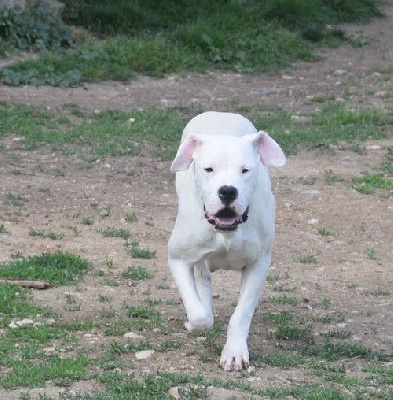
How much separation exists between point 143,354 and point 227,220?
842 millimetres

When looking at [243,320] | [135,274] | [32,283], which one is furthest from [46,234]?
[243,320]

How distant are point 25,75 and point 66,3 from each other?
247cm

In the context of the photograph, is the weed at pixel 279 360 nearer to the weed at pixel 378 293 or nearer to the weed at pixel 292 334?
the weed at pixel 292 334

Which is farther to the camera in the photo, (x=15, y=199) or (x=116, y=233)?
(x=15, y=199)

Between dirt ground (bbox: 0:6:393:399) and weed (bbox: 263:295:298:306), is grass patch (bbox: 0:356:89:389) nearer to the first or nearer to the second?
dirt ground (bbox: 0:6:393:399)

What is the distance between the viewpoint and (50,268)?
24.9 ft

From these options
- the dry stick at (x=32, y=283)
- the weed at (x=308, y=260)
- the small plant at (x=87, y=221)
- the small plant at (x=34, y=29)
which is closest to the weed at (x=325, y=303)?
the weed at (x=308, y=260)

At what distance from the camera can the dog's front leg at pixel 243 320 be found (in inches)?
232

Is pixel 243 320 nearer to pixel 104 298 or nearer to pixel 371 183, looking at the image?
pixel 104 298

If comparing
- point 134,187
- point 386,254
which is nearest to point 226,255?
point 386,254

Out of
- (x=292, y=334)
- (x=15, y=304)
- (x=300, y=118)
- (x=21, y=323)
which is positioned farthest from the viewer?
(x=300, y=118)

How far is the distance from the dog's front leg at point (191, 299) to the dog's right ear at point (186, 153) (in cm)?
52

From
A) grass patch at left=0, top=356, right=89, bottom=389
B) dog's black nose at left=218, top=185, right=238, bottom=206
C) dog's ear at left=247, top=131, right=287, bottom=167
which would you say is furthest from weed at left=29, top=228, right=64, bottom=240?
dog's black nose at left=218, top=185, right=238, bottom=206

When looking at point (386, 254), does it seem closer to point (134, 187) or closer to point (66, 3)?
point (134, 187)
